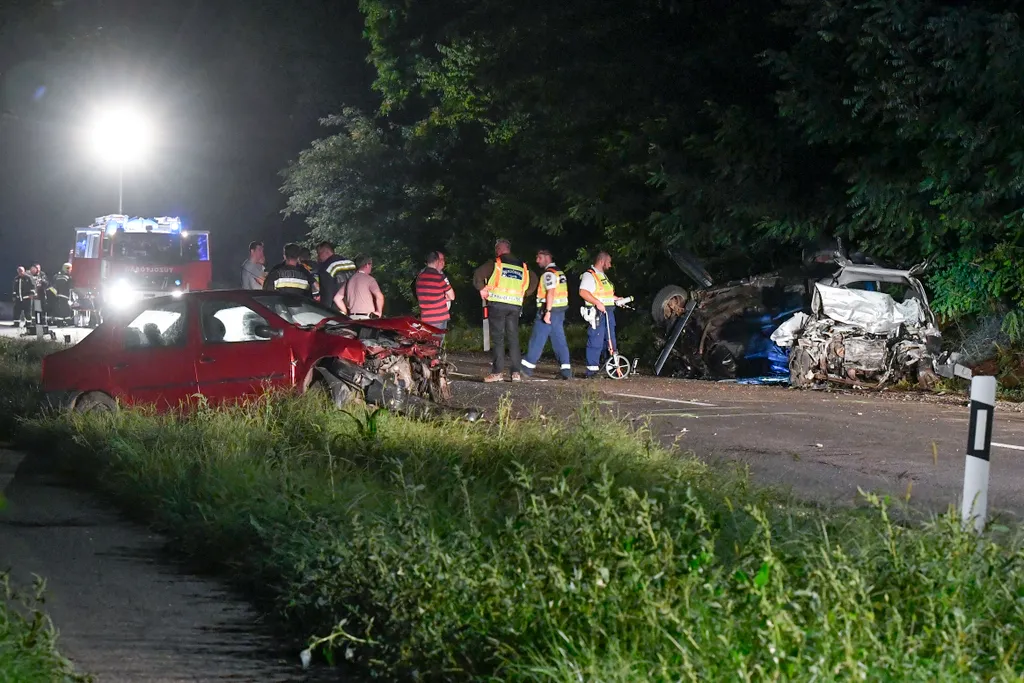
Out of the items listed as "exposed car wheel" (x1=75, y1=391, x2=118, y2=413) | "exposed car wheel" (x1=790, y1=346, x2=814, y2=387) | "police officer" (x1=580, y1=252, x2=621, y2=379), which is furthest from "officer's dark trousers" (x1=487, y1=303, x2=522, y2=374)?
"exposed car wheel" (x1=75, y1=391, x2=118, y2=413)

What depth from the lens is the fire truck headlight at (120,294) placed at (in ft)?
122

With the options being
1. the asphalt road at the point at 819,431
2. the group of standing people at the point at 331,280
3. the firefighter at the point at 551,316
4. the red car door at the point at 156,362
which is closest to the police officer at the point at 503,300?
the firefighter at the point at 551,316

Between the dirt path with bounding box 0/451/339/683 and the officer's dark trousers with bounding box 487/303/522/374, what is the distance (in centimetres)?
924

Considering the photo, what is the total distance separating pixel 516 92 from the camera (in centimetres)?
2675

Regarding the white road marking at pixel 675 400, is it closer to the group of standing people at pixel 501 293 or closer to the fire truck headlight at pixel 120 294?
the group of standing people at pixel 501 293

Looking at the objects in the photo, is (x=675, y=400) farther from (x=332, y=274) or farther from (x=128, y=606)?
(x=128, y=606)

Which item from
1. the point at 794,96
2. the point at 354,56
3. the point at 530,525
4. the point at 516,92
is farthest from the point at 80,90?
A: the point at 530,525

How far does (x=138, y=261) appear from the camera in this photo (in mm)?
37625

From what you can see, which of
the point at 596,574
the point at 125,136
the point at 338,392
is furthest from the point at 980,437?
the point at 125,136

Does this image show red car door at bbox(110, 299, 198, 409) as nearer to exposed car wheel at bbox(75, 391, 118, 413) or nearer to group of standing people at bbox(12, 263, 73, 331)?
exposed car wheel at bbox(75, 391, 118, 413)

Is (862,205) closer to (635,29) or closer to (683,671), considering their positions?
(635,29)

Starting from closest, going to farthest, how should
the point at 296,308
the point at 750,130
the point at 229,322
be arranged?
the point at 229,322 < the point at 296,308 < the point at 750,130

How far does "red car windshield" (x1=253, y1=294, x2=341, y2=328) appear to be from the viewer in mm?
13828

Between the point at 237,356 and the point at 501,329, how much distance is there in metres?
5.83
